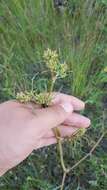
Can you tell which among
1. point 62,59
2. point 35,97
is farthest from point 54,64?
point 62,59

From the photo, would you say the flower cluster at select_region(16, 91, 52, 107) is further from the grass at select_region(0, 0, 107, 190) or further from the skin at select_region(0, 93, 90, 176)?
the grass at select_region(0, 0, 107, 190)

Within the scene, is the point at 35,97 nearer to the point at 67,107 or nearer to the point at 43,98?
the point at 43,98

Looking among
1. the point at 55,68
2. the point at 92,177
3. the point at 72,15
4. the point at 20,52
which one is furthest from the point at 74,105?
the point at 72,15

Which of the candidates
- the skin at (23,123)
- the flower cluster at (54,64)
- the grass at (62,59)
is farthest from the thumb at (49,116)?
the grass at (62,59)

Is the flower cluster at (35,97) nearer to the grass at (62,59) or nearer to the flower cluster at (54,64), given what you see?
the flower cluster at (54,64)

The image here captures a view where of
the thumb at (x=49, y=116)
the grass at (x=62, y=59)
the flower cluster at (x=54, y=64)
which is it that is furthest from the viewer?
the grass at (x=62, y=59)

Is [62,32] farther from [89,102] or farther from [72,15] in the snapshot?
[89,102]
